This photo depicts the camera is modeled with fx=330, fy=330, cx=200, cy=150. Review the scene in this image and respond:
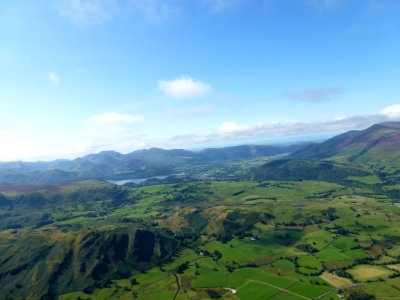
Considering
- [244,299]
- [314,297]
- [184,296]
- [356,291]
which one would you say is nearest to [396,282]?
[356,291]

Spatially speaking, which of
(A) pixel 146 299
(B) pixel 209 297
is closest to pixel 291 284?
(B) pixel 209 297

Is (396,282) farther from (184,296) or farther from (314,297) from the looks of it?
(184,296)

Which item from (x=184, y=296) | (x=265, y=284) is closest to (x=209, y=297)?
(x=184, y=296)

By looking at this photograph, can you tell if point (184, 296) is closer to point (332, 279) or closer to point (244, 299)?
point (244, 299)

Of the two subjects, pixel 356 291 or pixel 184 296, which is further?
pixel 184 296

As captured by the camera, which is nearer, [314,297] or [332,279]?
[314,297]

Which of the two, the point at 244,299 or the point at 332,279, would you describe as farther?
the point at 332,279

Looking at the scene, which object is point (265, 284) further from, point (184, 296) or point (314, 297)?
point (184, 296)
